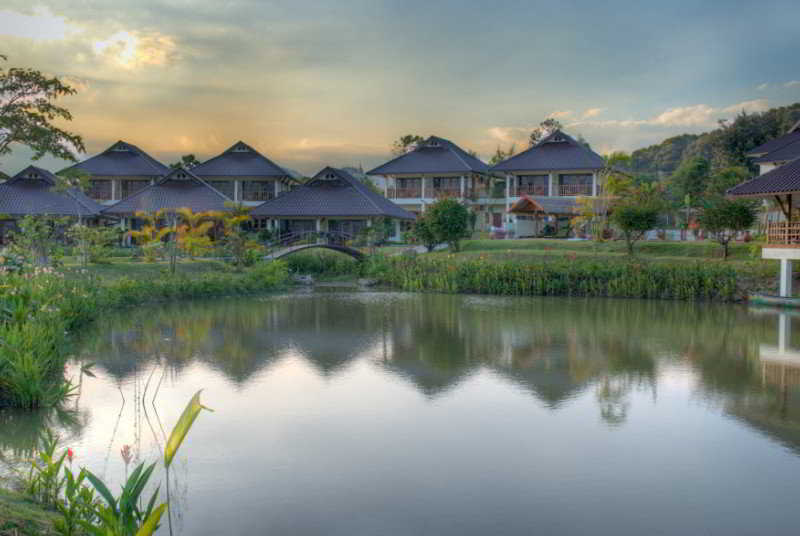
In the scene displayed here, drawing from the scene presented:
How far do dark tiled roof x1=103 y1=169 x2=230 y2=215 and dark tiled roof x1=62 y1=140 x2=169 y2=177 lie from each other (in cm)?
592

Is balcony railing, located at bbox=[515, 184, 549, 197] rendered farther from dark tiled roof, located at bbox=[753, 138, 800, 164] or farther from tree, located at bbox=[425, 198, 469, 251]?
tree, located at bbox=[425, 198, 469, 251]

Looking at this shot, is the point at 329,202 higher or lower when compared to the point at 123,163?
lower

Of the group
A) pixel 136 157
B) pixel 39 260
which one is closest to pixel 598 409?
pixel 39 260

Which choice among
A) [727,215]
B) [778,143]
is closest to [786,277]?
[727,215]

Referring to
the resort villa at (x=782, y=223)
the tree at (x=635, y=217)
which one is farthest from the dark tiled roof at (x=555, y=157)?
the resort villa at (x=782, y=223)

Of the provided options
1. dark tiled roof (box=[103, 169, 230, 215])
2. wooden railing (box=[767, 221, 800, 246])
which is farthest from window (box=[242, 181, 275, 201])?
wooden railing (box=[767, 221, 800, 246])

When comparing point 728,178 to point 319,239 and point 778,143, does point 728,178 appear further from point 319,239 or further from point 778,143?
point 319,239

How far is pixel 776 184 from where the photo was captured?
72.2 ft

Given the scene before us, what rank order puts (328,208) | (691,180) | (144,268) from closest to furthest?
(144,268) < (328,208) < (691,180)

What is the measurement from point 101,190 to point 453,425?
41.8 meters

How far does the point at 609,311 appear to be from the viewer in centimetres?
2147

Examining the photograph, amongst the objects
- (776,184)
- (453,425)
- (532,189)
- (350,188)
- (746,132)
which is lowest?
(453,425)

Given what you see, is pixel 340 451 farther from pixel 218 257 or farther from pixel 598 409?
pixel 218 257

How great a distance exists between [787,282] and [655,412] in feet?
46.1
